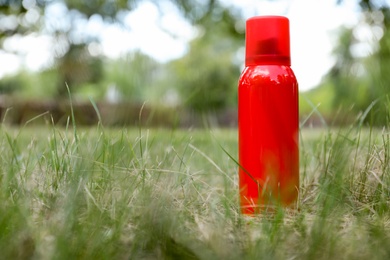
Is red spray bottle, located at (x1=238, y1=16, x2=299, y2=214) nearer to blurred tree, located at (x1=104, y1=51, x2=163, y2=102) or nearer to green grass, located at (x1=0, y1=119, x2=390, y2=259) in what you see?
green grass, located at (x1=0, y1=119, x2=390, y2=259)

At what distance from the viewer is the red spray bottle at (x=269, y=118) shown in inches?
45.7

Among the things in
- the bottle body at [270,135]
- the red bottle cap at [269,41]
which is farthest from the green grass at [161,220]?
the red bottle cap at [269,41]

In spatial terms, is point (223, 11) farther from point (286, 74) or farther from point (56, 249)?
point (56, 249)

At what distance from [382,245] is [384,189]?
390mm

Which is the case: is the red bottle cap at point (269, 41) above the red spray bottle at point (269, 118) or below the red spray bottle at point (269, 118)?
above

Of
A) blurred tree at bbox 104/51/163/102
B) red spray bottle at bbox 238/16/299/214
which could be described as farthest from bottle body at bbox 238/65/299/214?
blurred tree at bbox 104/51/163/102

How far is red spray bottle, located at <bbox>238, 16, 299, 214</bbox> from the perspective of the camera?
116 cm

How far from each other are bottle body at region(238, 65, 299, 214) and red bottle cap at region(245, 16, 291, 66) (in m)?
0.02

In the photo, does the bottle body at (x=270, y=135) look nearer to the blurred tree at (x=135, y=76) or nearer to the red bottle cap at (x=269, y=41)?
the red bottle cap at (x=269, y=41)

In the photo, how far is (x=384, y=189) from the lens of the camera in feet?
3.77

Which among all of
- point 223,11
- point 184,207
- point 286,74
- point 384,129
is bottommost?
point 184,207

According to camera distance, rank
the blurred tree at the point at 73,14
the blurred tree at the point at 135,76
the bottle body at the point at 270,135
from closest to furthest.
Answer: the blurred tree at the point at 135,76
the bottle body at the point at 270,135
the blurred tree at the point at 73,14

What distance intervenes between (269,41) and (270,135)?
0.73 ft

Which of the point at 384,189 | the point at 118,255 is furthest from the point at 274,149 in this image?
the point at 118,255
